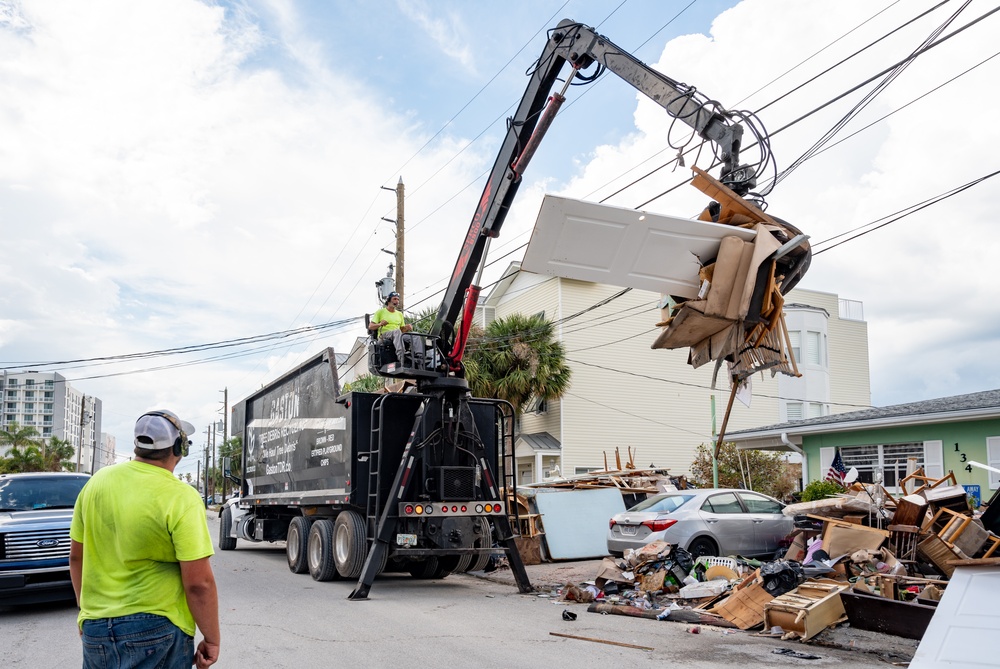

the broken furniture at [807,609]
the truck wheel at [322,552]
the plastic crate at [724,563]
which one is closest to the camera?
the broken furniture at [807,609]

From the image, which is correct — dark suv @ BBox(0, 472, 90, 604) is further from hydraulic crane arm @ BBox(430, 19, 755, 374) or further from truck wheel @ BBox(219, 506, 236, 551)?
truck wheel @ BBox(219, 506, 236, 551)

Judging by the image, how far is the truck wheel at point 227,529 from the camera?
20.9m

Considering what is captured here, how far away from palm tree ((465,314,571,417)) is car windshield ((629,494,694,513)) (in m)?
13.6

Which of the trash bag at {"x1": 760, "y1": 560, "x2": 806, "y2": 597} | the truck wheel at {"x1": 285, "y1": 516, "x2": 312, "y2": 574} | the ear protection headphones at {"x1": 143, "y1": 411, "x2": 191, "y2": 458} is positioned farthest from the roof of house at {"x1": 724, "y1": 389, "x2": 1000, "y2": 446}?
the ear protection headphones at {"x1": 143, "y1": 411, "x2": 191, "y2": 458}

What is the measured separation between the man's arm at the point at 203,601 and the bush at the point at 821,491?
1795 cm

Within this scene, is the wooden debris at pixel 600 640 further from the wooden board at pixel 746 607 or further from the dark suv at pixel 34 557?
the dark suv at pixel 34 557

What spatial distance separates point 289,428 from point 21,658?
8.51 metres

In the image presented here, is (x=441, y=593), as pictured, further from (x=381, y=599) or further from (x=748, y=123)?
(x=748, y=123)

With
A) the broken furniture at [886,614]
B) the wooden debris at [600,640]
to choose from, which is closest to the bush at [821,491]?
the broken furniture at [886,614]

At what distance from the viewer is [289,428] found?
15.9 meters

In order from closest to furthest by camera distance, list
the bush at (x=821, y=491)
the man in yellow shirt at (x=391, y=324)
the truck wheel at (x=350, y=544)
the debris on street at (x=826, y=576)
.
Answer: the debris on street at (x=826, y=576), the man in yellow shirt at (x=391, y=324), the truck wheel at (x=350, y=544), the bush at (x=821, y=491)

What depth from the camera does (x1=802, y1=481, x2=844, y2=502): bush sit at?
62.9 feet

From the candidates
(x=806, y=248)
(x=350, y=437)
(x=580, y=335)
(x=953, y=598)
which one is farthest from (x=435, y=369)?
(x=580, y=335)

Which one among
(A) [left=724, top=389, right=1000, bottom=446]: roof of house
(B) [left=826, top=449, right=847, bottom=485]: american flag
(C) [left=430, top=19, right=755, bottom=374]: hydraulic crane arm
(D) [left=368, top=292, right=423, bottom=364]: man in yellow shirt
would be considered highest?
(C) [left=430, top=19, right=755, bottom=374]: hydraulic crane arm
